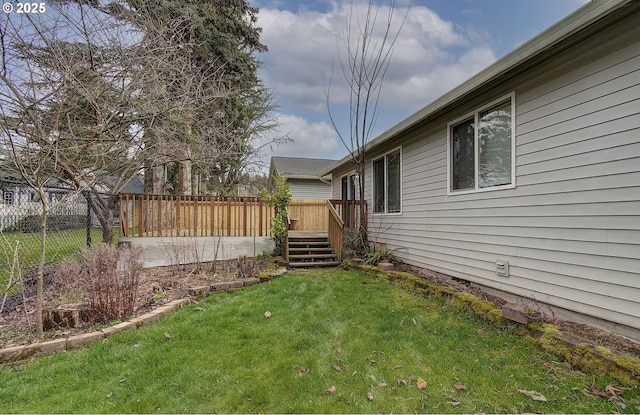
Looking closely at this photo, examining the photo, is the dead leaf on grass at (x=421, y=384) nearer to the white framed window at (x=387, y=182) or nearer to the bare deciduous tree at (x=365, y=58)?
the white framed window at (x=387, y=182)

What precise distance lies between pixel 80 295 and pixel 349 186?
7.90 metres

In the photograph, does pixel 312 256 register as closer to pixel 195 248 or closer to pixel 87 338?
pixel 195 248

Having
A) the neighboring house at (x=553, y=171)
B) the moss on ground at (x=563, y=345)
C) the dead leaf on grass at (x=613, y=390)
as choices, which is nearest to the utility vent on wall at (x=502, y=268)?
the neighboring house at (x=553, y=171)

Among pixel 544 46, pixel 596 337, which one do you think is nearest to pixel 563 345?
pixel 596 337

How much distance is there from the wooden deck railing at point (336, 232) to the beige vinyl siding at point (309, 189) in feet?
27.1

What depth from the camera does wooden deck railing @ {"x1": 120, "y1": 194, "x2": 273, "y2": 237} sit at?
682 cm

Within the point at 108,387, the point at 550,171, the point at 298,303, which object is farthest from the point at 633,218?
the point at 108,387

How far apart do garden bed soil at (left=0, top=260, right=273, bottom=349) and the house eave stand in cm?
465

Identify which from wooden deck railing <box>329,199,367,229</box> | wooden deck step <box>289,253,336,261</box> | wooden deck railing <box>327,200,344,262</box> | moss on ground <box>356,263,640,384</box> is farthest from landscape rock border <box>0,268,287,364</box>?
wooden deck railing <box>329,199,367,229</box>

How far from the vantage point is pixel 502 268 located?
3.97 metres

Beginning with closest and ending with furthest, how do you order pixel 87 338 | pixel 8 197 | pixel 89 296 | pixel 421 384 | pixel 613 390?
pixel 613 390 < pixel 421 384 < pixel 87 338 < pixel 89 296 < pixel 8 197

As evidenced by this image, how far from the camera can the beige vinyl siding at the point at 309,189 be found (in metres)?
15.9

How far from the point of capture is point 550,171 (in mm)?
3369

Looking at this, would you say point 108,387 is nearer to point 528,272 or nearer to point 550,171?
point 528,272
